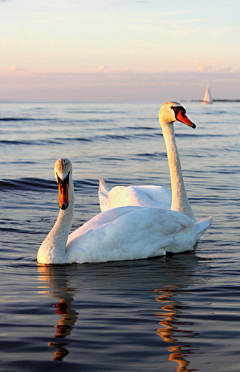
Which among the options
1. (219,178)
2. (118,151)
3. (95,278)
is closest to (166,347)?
(95,278)

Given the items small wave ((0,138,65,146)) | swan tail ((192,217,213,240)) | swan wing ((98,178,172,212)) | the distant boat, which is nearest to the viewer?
swan tail ((192,217,213,240))

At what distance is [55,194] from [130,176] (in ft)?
9.72

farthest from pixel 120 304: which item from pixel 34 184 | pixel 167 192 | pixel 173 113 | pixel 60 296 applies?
pixel 34 184

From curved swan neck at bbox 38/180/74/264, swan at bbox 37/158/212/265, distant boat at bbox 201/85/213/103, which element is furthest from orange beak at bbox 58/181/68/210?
distant boat at bbox 201/85/213/103

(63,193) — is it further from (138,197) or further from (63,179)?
(138,197)

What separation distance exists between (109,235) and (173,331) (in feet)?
8.20

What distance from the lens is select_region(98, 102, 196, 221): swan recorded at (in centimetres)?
775

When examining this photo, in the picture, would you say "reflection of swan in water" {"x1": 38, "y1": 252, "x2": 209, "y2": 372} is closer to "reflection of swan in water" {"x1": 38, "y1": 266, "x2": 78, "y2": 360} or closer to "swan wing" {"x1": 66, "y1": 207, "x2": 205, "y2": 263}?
"reflection of swan in water" {"x1": 38, "y1": 266, "x2": 78, "y2": 360}

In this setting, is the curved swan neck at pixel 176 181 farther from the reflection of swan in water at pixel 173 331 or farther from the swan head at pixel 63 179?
the reflection of swan in water at pixel 173 331

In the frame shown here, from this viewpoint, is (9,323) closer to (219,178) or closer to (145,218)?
(145,218)

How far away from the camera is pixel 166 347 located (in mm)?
3816

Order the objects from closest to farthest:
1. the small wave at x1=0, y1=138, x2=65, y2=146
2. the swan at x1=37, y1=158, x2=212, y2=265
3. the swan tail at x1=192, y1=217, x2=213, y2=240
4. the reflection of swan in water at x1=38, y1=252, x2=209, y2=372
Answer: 1. the reflection of swan in water at x1=38, y1=252, x2=209, y2=372
2. the swan at x1=37, y1=158, x2=212, y2=265
3. the swan tail at x1=192, y1=217, x2=213, y2=240
4. the small wave at x1=0, y1=138, x2=65, y2=146

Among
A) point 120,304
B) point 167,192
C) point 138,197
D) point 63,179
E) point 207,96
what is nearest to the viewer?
point 120,304

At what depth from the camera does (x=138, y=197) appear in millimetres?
8148
